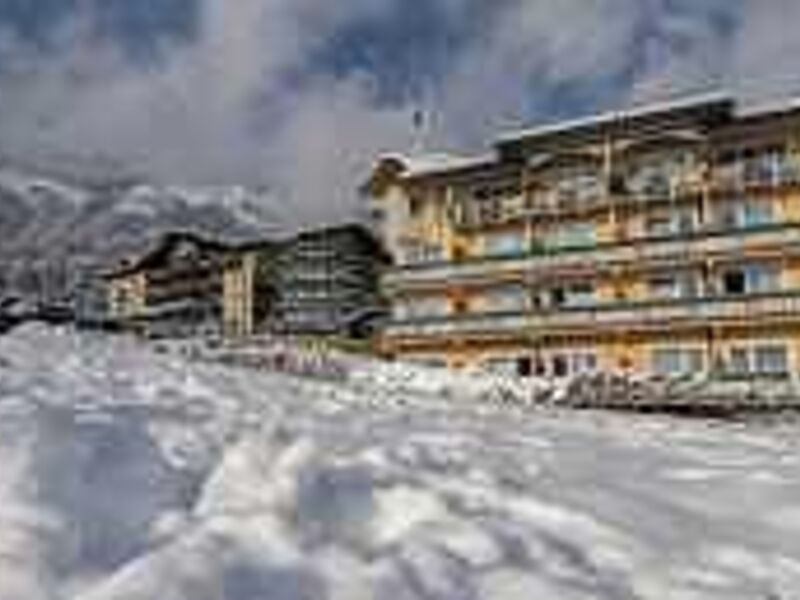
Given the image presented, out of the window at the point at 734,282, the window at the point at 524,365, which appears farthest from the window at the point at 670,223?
the window at the point at 524,365

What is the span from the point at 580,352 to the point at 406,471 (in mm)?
44336

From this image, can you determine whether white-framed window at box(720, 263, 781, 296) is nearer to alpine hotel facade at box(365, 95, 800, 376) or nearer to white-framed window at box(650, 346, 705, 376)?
alpine hotel facade at box(365, 95, 800, 376)

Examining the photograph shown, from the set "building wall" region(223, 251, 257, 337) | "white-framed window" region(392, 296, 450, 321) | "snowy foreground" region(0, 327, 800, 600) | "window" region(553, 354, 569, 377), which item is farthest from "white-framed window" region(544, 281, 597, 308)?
"building wall" region(223, 251, 257, 337)

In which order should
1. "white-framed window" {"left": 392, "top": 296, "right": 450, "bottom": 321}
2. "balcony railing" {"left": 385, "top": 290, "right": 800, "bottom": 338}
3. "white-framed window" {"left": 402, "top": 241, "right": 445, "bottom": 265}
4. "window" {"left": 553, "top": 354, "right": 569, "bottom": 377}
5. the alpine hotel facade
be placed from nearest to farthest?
"balcony railing" {"left": 385, "top": 290, "right": 800, "bottom": 338}
the alpine hotel facade
"window" {"left": 553, "top": 354, "right": 569, "bottom": 377}
"white-framed window" {"left": 392, "top": 296, "right": 450, "bottom": 321}
"white-framed window" {"left": 402, "top": 241, "right": 445, "bottom": 265}

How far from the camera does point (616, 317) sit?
49.0 metres

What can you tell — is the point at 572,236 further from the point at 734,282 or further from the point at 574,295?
the point at 734,282

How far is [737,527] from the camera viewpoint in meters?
6.40

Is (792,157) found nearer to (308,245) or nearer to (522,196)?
(522,196)

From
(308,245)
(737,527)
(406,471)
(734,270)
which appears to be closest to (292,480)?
(406,471)

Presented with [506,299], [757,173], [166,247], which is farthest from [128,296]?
[757,173]

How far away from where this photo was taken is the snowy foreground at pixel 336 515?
4.61 metres

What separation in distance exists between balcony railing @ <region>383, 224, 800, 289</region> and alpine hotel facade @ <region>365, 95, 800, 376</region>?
53mm

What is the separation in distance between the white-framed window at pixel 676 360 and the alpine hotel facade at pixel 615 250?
48 mm

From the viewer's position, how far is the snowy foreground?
4.61 meters
